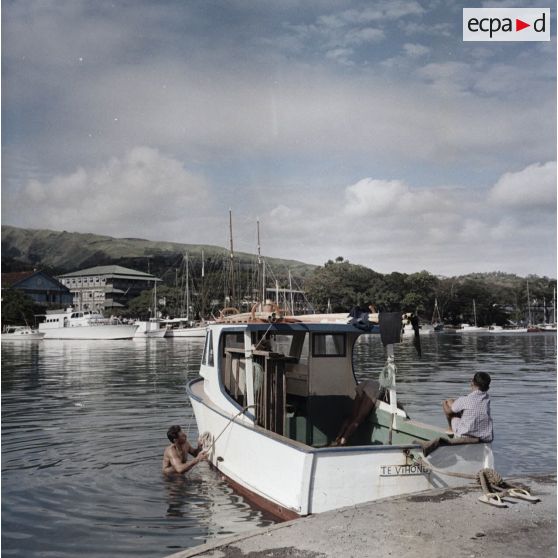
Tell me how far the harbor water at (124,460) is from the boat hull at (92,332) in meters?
52.6

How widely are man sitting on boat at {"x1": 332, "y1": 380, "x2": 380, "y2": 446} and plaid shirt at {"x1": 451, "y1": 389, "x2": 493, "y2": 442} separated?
217cm

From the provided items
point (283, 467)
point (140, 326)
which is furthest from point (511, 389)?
point (140, 326)

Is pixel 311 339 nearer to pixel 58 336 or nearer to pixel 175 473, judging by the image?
pixel 175 473

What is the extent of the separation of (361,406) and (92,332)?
76.1m

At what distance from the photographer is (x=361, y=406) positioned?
10.6m

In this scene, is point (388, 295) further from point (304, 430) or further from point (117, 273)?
point (304, 430)

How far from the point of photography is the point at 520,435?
16.8 metres

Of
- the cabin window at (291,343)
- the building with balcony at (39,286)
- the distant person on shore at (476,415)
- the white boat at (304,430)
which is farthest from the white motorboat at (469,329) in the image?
the distant person on shore at (476,415)

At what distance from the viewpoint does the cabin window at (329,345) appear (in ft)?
37.2

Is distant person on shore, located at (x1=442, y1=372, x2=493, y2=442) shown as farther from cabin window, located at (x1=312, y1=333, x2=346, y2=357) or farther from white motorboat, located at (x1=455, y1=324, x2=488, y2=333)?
A: white motorboat, located at (x1=455, y1=324, x2=488, y2=333)

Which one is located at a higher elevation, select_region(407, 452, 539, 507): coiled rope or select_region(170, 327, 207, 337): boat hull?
select_region(407, 452, 539, 507): coiled rope

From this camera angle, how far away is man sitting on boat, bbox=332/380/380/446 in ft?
34.5

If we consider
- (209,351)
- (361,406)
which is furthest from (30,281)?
(361,406)

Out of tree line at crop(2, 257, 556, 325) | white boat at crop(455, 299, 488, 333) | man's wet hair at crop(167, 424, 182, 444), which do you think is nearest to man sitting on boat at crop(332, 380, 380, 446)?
man's wet hair at crop(167, 424, 182, 444)
